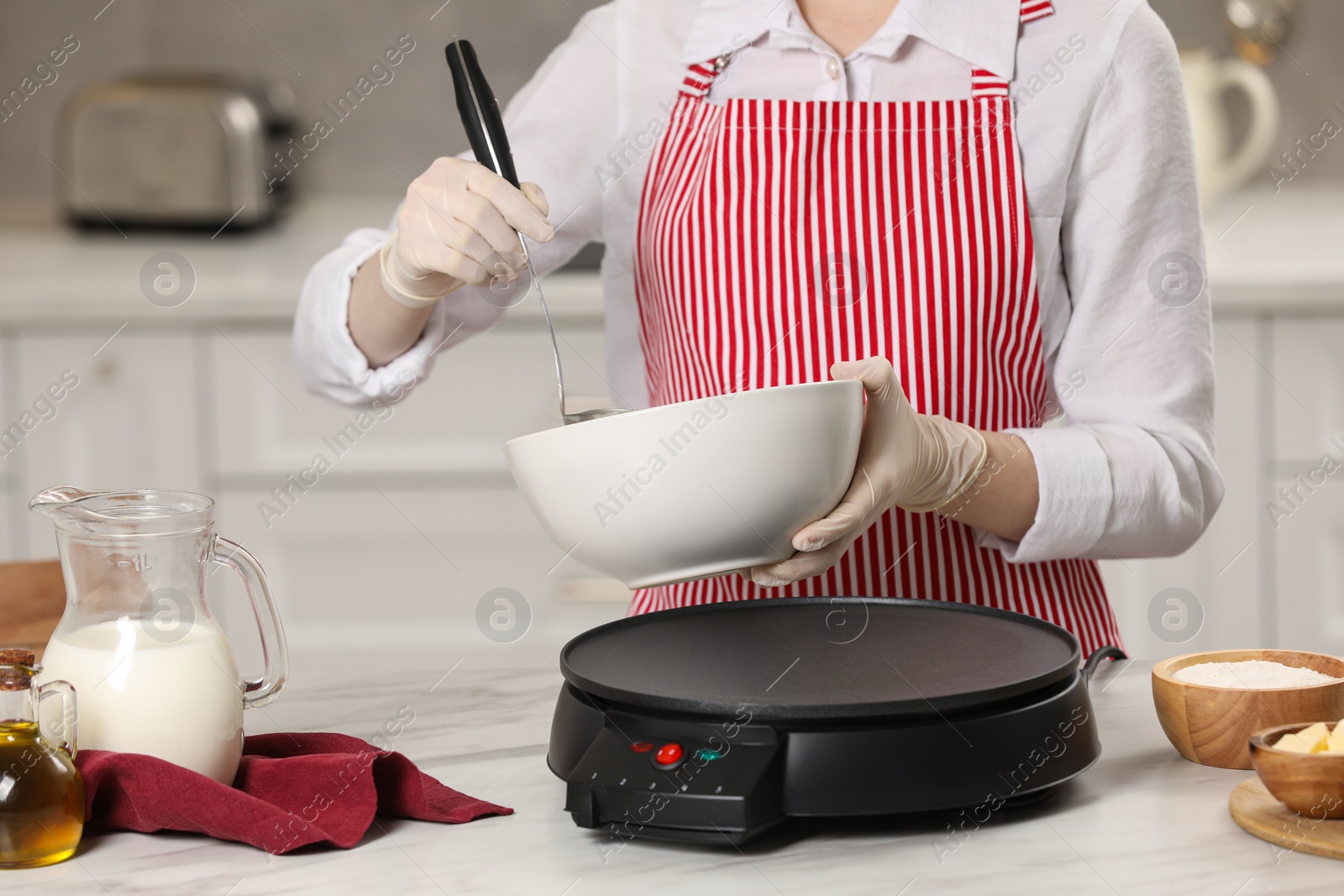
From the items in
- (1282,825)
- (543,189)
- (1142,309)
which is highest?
(543,189)

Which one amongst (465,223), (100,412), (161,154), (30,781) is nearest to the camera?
(30,781)

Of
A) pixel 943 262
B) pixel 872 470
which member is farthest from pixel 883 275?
pixel 872 470

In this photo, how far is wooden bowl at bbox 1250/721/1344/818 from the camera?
0.57 metres

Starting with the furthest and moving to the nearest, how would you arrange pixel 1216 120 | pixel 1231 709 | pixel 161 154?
pixel 161 154, pixel 1216 120, pixel 1231 709

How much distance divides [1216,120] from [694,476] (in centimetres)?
163

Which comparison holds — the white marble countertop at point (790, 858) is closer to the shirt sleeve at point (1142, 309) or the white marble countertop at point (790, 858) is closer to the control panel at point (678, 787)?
the control panel at point (678, 787)

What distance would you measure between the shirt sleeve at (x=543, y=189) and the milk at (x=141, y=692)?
471mm

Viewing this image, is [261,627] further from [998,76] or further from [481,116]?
[998,76]

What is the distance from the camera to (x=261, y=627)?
697mm

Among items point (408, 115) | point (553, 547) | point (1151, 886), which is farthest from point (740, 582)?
point (408, 115)

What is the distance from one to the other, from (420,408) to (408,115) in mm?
751

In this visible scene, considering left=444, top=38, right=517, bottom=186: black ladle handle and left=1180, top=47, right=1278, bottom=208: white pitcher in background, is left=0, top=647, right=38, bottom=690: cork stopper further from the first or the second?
left=1180, top=47, right=1278, bottom=208: white pitcher in background

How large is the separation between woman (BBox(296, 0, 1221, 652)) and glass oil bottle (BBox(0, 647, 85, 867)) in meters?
0.43

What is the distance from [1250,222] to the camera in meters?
2.10
